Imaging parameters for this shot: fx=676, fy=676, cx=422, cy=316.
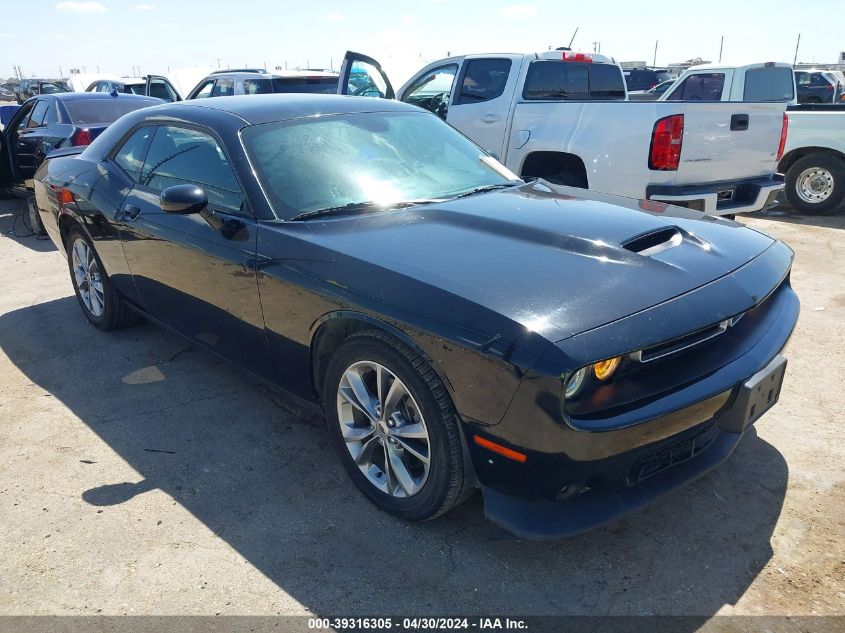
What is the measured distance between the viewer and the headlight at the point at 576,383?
2.14m

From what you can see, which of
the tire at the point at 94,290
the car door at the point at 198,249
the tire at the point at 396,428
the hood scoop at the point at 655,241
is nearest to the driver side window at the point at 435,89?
the tire at the point at 94,290

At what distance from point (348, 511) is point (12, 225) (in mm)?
8158

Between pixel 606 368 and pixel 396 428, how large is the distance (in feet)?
2.86

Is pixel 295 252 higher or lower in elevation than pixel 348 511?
higher

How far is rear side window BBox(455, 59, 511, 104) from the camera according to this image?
7228 mm

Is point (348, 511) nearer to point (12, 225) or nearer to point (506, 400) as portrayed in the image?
point (506, 400)

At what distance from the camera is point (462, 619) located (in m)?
2.29

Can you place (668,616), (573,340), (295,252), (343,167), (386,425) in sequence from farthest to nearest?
(343,167), (295,252), (386,425), (668,616), (573,340)

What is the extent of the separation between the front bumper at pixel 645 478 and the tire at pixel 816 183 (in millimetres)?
7329

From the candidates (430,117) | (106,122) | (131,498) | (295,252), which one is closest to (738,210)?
(430,117)

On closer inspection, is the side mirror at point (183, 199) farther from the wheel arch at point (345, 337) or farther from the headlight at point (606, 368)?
the headlight at point (606, 368)

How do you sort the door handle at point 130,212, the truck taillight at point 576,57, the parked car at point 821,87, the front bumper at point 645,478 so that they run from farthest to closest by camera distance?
1. the parked car at point 821,87
2. the truck taillight at point 576,57
3. the door handle at point 130,212
4. the front bumper at point 645,478

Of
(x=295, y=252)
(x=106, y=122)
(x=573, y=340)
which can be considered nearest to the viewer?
(x=573, y=340)

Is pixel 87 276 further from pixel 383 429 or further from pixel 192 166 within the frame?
pixel 383 429
